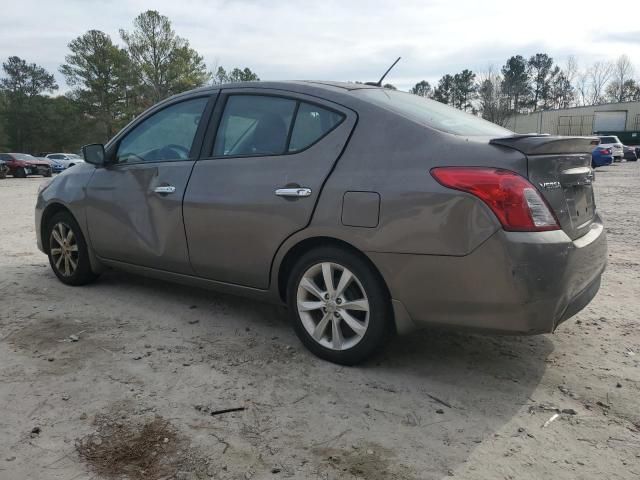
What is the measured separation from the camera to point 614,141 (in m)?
33.6

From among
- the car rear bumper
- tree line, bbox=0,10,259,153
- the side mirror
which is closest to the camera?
the car rear bumper

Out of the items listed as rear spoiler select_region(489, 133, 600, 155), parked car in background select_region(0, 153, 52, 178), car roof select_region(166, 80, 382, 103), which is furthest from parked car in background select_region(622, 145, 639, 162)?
rear spoiler select_region(489, 133, 600, 155)

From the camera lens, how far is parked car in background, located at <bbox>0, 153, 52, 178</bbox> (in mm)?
28219

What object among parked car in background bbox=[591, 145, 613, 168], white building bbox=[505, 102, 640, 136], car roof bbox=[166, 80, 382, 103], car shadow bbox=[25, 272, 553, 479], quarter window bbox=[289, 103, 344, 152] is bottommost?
car shadow bbox=[25, 272, 553, 479]

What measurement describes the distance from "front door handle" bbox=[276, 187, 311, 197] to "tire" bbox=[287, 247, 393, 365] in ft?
1.10

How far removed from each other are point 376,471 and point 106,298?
3070mm

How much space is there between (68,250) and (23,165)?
89.9 ft

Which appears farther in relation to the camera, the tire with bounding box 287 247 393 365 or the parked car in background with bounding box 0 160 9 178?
the parked car in background with bounding box 0 160 9 178

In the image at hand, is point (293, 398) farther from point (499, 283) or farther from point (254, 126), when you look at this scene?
point (254, 126)

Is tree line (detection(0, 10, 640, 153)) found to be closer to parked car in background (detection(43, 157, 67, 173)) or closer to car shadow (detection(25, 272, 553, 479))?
parked car in background (detection(43, 157, 67, 173))

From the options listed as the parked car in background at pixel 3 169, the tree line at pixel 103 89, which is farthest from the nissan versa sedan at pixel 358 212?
the tree line at pixel 103 89

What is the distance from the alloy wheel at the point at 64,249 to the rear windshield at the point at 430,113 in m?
2.91

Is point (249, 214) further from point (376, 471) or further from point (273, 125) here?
point (376, 471)

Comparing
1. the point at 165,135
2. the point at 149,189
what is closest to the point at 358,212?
the point at 149,189
